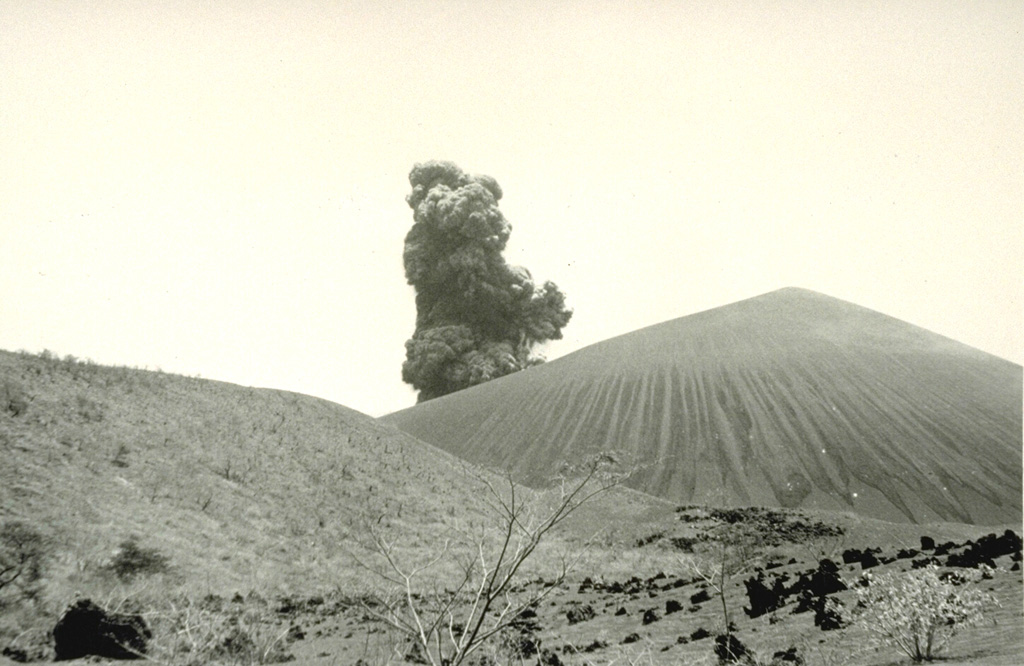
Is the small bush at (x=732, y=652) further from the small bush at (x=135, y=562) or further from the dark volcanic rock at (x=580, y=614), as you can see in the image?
the small bush at (x=135, y=562)

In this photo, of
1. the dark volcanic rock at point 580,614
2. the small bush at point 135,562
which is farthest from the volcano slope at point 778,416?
the small bush at point 135,562

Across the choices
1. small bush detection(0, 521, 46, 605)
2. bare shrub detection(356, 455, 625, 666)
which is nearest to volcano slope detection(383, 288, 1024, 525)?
bare shrub detection(356, 455, 625, 666)

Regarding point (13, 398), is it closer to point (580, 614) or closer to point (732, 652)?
point (580, 614)

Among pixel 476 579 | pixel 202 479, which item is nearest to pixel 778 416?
pixel 476 579

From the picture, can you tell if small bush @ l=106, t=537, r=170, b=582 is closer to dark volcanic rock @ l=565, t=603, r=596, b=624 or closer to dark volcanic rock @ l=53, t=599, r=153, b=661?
dark volcanic rock @ l=53, t=599, r=153, b=661

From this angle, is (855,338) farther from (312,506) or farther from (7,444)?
(7,444)

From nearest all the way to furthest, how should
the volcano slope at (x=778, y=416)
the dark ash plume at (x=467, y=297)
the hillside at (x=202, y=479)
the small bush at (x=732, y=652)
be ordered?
the small bush at (x=732, y=652) → the hillside at (x=202, y=479) → the volcano slope at (x=778, y=416) → the dark ash plume at (x=467, y=297)
